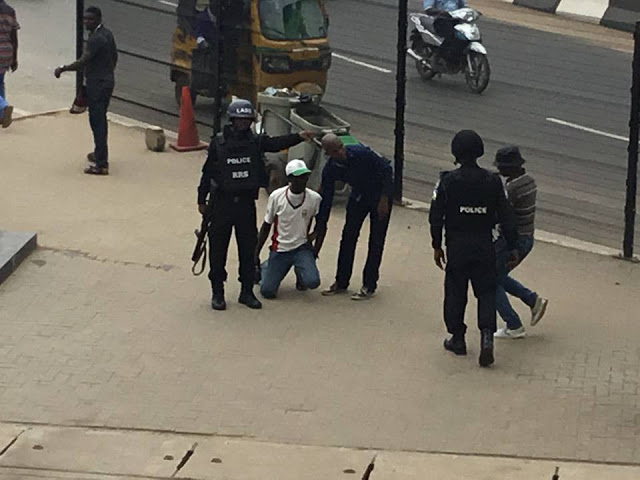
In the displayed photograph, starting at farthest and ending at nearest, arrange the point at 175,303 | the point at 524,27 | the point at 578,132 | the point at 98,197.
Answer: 1. the point at 524,27
2. the point at 578,132
3. the point at 98,197
4. the point at 175,303

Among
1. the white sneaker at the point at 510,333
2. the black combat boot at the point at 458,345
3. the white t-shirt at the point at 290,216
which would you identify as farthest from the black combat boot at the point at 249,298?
the white sneaker at the point at 510,333

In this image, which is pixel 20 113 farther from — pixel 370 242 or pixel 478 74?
pixel 370 242

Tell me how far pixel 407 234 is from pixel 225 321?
10.9 ft

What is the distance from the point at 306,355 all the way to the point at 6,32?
8026 millimetres

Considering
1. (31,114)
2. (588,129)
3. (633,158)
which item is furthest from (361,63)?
(633,158)

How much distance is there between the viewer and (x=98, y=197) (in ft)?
51.0

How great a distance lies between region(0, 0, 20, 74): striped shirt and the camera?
1716 centimetres

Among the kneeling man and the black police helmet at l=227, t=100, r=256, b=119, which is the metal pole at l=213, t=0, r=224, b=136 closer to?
the kneeling man

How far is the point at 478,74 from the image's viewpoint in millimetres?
19969

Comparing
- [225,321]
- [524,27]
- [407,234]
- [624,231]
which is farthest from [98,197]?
[524,27]

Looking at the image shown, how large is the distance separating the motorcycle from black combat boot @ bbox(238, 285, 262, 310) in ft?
27.7

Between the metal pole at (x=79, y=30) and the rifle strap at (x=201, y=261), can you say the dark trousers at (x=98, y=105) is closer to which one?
the metal pole at (x=79, y=30)

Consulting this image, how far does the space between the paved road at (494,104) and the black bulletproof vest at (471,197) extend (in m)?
4.30

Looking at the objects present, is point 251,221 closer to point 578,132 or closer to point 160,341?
point 160,341
